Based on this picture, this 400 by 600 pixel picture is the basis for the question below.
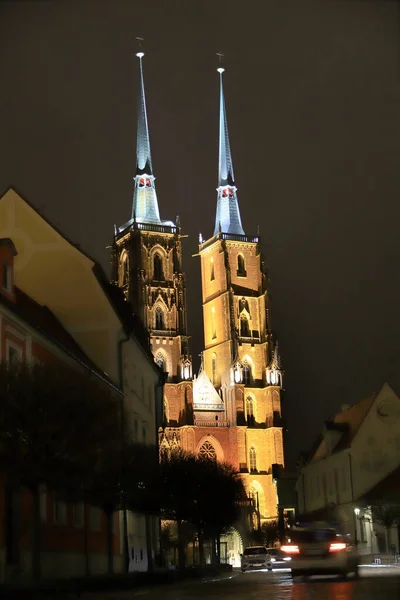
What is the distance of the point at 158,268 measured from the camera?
119 m

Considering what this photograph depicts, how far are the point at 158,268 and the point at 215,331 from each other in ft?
35.2

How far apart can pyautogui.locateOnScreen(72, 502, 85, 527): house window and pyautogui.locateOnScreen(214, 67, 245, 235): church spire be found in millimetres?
94990

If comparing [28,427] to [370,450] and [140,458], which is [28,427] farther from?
[370,450]

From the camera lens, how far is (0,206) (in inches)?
1554

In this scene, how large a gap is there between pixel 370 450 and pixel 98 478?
42739 millimetres

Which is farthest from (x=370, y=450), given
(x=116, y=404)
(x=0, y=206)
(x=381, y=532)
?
(x=116, y=404)

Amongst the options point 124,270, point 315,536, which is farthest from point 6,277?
point 124,270

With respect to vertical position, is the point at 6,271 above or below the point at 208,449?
below

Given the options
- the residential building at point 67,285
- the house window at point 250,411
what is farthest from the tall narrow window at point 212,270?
the residential building at point 67,285

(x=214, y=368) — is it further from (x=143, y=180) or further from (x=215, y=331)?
(x=143, y=180)

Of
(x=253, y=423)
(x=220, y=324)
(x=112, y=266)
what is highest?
(x=112, y=266)

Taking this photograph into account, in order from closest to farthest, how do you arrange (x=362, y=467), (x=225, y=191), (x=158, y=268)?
(x=362, y=467) → (x=158, y=268) → (x=225, y=191)

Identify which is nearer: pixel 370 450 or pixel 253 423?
pixel 370 450

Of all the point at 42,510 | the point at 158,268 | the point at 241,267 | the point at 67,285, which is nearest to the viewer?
the point at 42,510
